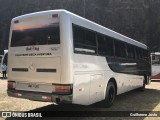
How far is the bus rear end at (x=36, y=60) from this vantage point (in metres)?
7.69

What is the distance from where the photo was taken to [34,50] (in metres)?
8.20

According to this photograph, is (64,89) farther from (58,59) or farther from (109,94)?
(109,94)

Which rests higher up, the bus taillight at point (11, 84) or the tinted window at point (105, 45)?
the tinted window at point (105, 45)

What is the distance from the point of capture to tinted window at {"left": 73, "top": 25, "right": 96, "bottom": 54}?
8.09 metres

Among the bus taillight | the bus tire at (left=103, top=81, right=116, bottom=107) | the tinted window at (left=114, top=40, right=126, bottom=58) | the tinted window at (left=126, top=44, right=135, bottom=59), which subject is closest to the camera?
the bus taillight

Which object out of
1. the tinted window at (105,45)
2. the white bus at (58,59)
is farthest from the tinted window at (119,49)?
the white bus at (58,59)

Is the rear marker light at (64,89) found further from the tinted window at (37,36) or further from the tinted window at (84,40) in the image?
the tinted window at (37,36)

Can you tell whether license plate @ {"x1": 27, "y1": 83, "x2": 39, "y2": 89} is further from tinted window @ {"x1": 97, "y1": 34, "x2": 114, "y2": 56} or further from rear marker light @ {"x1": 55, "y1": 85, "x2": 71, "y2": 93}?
tinted window @ {"x1": 97, "y1": 34, "x2": 114, "y2": 56}

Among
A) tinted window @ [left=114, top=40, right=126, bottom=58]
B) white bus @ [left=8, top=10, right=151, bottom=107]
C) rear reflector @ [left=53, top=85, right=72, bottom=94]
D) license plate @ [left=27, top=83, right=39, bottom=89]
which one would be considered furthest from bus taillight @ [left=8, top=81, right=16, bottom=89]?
tinted window @ [left=114, top=40, right=126, bottom=58]

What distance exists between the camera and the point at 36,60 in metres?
8.12

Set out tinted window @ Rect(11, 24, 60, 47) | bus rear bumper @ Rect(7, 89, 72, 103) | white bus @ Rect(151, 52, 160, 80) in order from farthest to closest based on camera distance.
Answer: white bus @ Rect(151, 52, 160, 80), tinted window @ Rect(11, 24, 60, 47), bus rear bumper @ Rect(7, 89, 72, 103)

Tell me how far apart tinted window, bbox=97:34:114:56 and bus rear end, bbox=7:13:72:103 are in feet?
7.29

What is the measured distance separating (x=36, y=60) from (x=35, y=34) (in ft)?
2.62

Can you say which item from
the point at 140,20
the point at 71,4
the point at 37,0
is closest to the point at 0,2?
the point at 37,0
